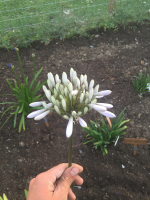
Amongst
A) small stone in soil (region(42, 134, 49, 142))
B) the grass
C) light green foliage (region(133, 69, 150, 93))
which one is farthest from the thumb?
the grass

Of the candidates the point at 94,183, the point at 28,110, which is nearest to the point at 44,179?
the point at 94,183

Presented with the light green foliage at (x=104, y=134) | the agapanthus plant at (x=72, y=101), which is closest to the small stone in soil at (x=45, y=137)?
the light green foliage at (x=104, y=134)

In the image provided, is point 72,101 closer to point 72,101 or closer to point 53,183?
point 72,101

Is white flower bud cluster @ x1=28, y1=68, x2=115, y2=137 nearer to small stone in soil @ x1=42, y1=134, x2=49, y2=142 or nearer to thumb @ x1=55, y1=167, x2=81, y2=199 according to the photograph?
thumb @ x1=55, y1=167, x2=81, y2=199

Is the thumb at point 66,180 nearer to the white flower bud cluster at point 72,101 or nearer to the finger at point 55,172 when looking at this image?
the finger at point 55,172

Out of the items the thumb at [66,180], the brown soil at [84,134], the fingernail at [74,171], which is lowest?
the brown soil at [84,134]

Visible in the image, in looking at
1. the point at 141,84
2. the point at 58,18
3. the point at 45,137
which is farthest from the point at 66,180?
the point at 58,18
